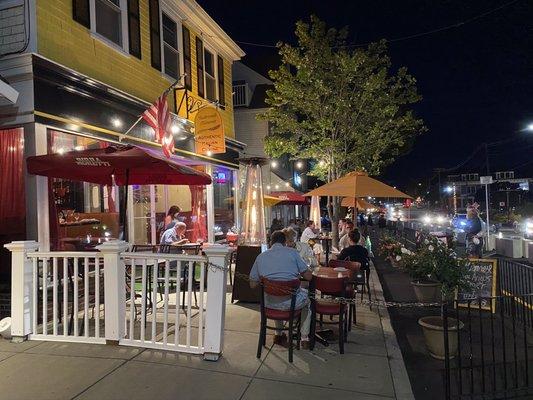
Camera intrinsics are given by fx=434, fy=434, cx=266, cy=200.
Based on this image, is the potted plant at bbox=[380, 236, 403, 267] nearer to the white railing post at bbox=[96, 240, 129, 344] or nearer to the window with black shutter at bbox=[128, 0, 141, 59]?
the white railing post at bbox=[96, 240, 129, 344]

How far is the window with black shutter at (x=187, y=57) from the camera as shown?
12.4 metres

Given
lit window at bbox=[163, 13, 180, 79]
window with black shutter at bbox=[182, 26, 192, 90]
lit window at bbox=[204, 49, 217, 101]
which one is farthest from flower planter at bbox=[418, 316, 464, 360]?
lit window at bbox=[204, 49, 217, 101]

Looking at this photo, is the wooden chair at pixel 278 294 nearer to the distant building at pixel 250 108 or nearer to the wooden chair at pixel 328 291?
the wooden chair at pixel 328 291

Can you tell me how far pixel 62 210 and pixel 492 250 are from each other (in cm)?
1415

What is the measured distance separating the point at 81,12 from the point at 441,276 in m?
7.88

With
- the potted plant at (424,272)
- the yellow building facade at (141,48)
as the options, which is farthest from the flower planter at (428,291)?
the yellow building facade at (141,48)

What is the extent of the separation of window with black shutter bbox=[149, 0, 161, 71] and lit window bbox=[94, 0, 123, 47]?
46.4 inches

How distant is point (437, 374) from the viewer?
5074mm

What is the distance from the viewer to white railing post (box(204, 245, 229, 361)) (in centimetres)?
479

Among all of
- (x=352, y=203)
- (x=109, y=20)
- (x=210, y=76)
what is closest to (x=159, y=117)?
(x=109, y=20)

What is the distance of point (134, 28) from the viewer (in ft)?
32.5

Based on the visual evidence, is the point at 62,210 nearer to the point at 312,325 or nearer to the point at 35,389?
the point at 35,389

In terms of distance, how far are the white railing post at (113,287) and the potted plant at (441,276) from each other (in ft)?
12.6

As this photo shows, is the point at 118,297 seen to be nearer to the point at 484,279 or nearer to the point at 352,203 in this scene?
the point at 484,279
